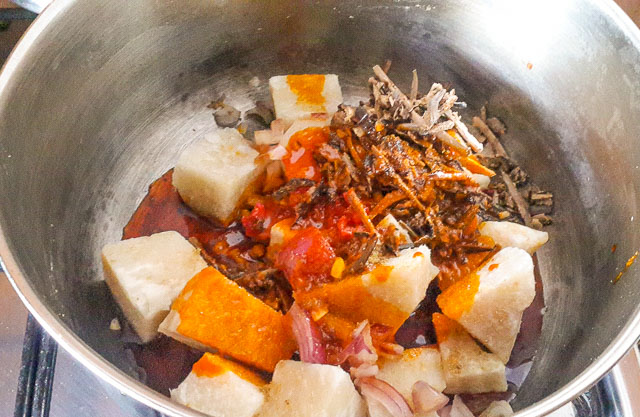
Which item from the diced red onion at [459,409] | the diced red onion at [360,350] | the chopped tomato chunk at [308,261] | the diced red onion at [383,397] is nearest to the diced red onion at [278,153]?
the chopped tomato chunk at [308,261]

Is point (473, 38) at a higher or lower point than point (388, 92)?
higher

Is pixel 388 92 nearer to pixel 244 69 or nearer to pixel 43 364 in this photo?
pixel 244 69

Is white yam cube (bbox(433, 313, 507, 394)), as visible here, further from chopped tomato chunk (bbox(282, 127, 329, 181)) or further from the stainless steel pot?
chopped tomato chunk (bbox(282, 127, 329, 181))

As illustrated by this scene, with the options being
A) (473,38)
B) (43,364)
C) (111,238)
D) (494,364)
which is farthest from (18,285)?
(473,38)

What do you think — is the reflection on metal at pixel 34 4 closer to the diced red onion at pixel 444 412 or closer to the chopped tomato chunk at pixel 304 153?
the chopped tomato chunk at pixel 304 153

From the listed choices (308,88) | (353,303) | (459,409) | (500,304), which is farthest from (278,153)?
(459,409)

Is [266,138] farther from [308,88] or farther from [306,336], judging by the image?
[306,336]
